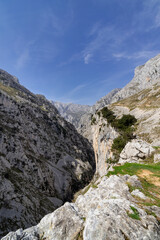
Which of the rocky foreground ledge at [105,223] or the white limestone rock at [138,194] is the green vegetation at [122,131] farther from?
the rocky foreground ledge at [105,223]

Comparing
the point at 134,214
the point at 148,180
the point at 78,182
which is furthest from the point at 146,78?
the point at 134,214

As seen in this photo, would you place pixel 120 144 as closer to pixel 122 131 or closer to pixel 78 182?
pixel 122 131

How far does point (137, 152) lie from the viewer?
68.5 feet

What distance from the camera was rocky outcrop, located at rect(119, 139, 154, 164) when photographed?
19844 millimetres

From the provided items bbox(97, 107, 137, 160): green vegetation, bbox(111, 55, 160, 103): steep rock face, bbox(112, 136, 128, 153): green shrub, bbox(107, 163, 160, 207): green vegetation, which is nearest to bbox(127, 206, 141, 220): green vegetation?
bbox(107, 163, 160, 207): green vegetation

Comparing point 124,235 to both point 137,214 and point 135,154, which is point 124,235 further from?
point 135,154

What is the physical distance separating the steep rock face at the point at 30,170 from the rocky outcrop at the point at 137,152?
87.7ft

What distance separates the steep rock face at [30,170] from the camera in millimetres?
29188

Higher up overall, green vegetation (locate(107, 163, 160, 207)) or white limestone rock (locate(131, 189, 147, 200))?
white limestone rock (locate(131, 189, 147, 200))

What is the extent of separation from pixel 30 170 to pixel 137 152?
4450 centimetres

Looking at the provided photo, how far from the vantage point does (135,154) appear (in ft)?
69.0

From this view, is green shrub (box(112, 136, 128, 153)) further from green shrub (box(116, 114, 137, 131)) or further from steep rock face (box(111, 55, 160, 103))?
steep rock face (box(111, 55, 160, 103))

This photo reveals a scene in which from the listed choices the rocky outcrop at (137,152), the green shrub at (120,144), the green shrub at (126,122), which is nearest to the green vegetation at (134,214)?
the rocky outcrop at (137,152)

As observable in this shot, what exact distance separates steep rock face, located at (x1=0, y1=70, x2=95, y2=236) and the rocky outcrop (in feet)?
87.7
